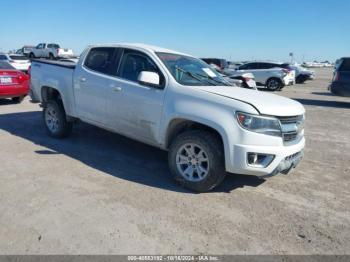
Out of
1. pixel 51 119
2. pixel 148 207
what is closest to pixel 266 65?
pixel 51 119

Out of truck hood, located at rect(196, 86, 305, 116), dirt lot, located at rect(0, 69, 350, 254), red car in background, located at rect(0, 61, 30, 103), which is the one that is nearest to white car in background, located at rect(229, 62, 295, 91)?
red car in background, located at rect(0, 61, 30, 103)

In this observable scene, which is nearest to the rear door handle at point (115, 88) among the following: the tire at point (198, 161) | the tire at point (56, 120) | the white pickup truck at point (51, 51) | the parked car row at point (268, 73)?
the tire at point (198, 161)

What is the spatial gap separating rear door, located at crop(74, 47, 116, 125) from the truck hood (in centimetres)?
182

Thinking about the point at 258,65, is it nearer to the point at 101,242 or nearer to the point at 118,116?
the point at 118,116

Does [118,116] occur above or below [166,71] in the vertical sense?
below

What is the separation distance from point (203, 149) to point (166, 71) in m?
1.31

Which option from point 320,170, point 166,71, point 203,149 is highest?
point 166,71

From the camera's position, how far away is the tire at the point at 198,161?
4.30m

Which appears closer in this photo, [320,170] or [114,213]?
[114,213]

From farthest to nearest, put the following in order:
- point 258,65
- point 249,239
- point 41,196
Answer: point 258,65 < point 41,196 < point 249,239

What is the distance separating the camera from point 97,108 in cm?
580

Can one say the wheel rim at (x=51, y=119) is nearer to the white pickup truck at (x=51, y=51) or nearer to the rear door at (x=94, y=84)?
the rear door at (x=94, y=84)

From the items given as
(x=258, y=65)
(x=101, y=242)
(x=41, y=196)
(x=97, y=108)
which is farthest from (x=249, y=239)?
(x=258, y=65)

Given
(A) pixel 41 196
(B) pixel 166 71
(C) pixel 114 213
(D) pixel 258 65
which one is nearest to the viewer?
(C) pixel 114 213
